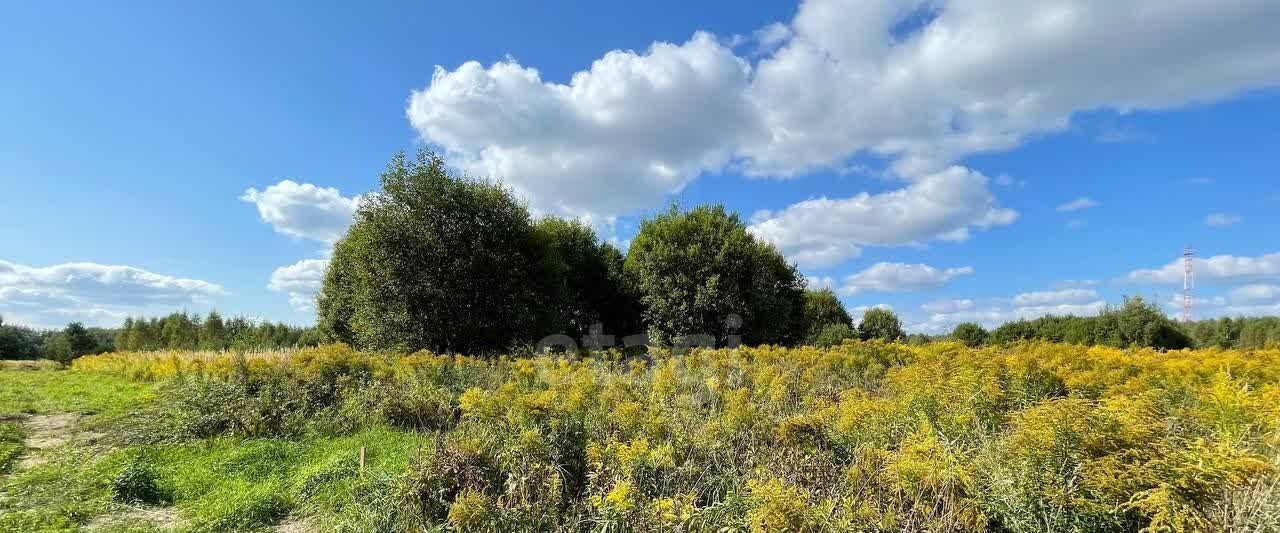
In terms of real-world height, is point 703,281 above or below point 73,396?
above

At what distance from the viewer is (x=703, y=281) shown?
16.1 metres

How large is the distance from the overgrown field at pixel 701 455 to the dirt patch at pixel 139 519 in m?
0.03

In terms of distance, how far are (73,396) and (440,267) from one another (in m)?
8.20

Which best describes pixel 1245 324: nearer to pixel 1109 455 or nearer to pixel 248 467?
pixel 1109 455

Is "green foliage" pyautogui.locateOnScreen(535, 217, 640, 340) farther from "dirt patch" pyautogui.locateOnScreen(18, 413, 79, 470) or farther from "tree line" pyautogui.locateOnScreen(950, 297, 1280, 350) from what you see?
"tree line" pyautogui.locateOnScreen(950, 297, 1280, 350)

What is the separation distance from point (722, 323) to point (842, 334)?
30.4ft

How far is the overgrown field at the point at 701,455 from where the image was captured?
2586mm

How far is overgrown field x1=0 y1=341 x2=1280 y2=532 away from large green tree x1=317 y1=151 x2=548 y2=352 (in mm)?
4929

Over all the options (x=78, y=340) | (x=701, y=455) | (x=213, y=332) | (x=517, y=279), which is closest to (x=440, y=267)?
(x=517, y=279)

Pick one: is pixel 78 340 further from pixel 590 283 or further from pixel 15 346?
→ pixel 590 283

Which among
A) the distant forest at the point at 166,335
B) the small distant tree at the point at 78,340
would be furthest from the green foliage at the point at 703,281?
the small distant tree at the point at 78,340

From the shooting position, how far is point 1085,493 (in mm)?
Result: 2611

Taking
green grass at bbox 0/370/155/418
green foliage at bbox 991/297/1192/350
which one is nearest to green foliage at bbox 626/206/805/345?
green foliage at bbox 991/297/1192/350

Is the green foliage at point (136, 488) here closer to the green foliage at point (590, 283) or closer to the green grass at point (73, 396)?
the green grass at point (73, 396)
